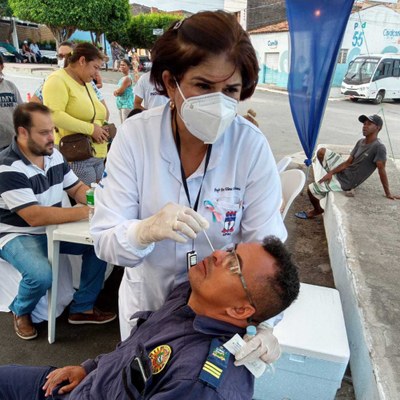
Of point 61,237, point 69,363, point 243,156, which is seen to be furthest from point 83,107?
point 243,156

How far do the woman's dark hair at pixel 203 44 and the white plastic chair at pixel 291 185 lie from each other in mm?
1693

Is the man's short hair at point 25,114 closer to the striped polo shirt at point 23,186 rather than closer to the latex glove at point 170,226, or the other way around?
the striped polo shirt at point 23,186

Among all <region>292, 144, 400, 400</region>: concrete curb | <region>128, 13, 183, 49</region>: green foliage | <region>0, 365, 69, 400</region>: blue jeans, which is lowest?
<region>292, 144, 400, 400</region>: concrete curb

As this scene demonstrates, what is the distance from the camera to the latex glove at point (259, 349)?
115cm

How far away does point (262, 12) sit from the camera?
2856 cm

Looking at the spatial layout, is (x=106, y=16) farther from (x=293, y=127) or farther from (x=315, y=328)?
(x=315, y=328)

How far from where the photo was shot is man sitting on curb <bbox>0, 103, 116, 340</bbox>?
2328mm

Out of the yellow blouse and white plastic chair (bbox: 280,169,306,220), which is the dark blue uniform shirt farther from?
the yellow blouse

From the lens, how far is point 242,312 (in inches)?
49.0

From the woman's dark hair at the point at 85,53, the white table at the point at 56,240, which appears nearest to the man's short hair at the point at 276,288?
the white table at the point at 56,240

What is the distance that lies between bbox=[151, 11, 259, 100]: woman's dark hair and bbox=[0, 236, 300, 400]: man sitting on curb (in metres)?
0.62

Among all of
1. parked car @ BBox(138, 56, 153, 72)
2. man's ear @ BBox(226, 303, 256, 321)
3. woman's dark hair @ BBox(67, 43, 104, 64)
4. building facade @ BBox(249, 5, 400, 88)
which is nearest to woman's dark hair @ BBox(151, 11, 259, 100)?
parked car @ BBox(138, 56, 153, 72)

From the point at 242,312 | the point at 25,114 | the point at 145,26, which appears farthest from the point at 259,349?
the point at 145,26

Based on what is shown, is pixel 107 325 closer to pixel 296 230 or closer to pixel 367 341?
pixel 367 341
